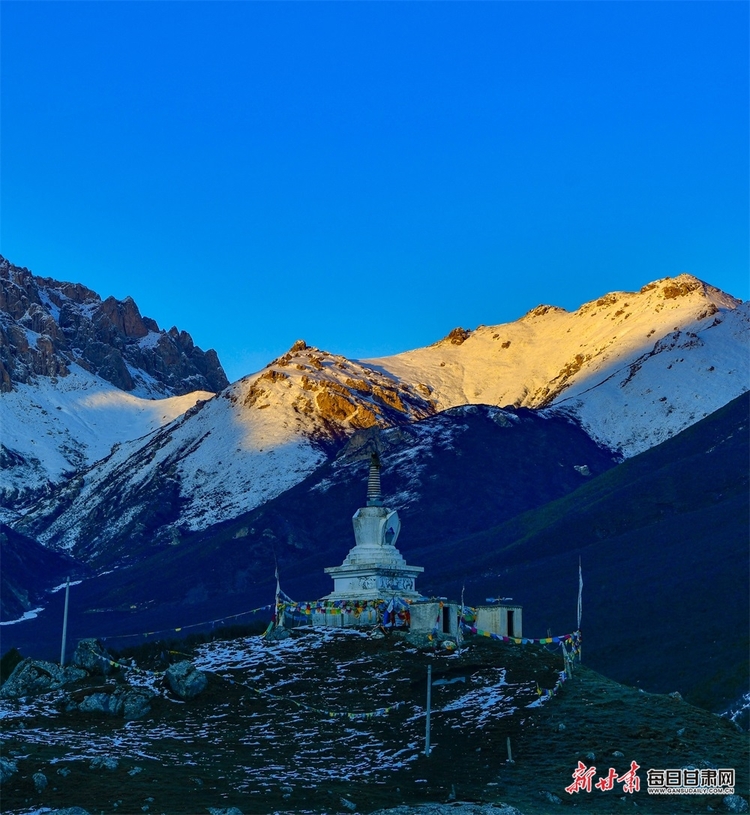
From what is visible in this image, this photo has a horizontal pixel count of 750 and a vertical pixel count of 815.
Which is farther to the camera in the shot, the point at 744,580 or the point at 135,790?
the point at 744,580

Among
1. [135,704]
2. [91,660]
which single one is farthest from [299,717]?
[91,660]

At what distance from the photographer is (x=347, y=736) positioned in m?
56.8

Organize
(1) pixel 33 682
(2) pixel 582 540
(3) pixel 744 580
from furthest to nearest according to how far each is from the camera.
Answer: (2) pixel 582 540 < (3) pixel 744 580 < (1) pixel 33 682

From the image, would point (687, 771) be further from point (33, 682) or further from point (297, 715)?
point (33, 682)

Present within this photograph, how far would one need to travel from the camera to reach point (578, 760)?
5312cm

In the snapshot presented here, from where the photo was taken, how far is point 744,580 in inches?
4724

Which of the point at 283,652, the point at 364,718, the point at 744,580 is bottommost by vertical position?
the point at 364,718

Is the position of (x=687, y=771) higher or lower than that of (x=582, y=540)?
lower

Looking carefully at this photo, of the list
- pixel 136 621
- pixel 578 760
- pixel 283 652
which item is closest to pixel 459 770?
pixel 578 760

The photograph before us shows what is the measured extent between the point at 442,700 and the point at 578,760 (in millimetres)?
9751

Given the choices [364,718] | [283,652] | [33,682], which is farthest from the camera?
[283,652]

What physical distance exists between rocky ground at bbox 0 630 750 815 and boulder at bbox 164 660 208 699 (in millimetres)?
73

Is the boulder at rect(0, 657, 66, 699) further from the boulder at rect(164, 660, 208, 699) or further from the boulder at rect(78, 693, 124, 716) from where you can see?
the boulder at rect(164, 660, 208, 699)

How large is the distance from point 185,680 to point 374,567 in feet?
55.9
